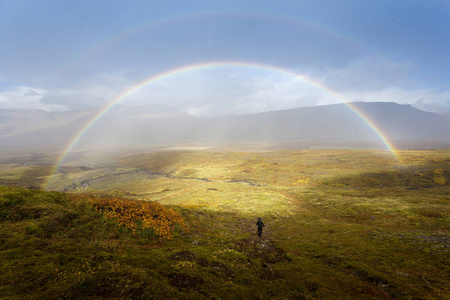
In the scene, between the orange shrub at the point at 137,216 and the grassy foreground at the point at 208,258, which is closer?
the grassy foreground at the point at 208,258

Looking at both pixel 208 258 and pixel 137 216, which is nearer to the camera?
pixel 208 258

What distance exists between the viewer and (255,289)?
934 cm

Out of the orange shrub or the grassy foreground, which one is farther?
the orange shrub

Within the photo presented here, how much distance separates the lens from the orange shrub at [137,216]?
14289mm

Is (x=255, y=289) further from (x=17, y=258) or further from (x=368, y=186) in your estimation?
(x=368, y=186)

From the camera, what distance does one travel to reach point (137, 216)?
49.9 feet

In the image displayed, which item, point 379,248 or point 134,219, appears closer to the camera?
point 134,219

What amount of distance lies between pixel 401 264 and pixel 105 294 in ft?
59.8

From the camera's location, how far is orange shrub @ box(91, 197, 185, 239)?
46.9 feet

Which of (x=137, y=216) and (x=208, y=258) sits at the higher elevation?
(x=137, y=216)

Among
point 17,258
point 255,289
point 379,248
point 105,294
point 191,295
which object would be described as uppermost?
point 17,258

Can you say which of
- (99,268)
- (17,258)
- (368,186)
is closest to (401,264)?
(99,268)

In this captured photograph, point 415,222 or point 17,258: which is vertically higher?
point 17,258

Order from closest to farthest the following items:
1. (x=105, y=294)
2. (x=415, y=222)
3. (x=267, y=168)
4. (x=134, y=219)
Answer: (x=105, y=294) → (x=134, y=219) → (x=415, y=222) → (x=267, y=168)
